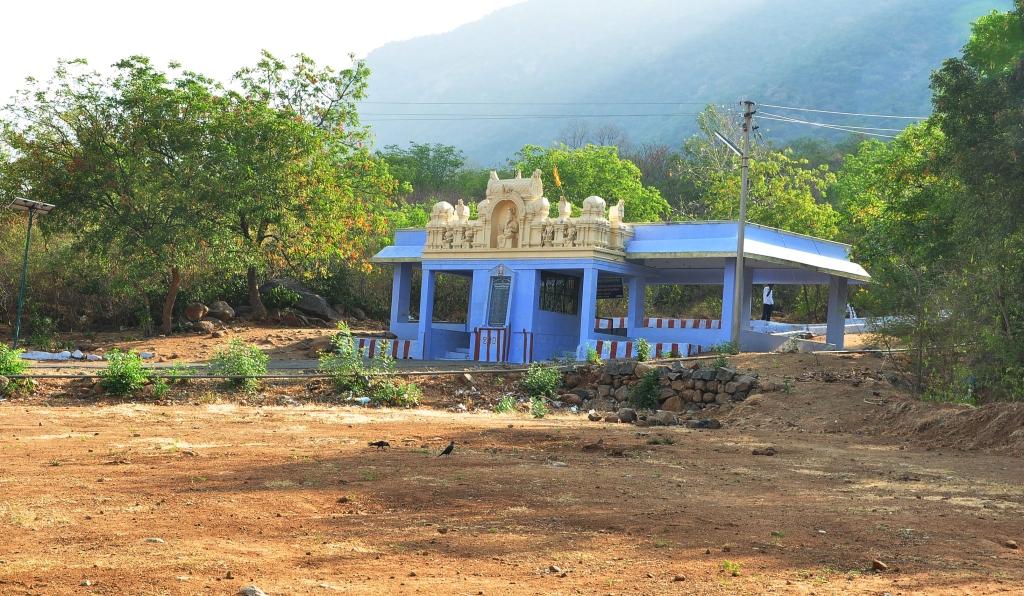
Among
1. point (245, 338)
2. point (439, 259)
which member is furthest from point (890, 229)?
point (245, 338)

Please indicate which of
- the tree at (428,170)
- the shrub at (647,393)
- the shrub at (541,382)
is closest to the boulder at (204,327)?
the shrub at (541,382)

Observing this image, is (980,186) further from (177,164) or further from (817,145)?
(817,145)

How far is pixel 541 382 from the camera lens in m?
21.8

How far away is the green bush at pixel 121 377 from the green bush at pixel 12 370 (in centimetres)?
117

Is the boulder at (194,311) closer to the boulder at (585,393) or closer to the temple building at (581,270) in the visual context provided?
the temple building at (581,270)

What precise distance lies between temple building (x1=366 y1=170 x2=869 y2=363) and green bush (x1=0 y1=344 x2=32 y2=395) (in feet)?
45.7

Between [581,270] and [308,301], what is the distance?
1247 centimetres

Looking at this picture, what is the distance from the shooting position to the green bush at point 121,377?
17.3 meters

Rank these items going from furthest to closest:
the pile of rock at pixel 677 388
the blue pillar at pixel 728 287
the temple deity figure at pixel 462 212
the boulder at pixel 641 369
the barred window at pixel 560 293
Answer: the temple deity figure at pixel 462 212
the barred window at pixel 560 293
the blue pillar at pixel 728 287
the boulder at pixel 641 369
the pile of rock at pixel 677 388

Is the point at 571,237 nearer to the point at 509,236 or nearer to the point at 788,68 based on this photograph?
the point at 509,236

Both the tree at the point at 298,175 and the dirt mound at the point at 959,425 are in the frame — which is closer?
the dirt mound at the point at 959,425

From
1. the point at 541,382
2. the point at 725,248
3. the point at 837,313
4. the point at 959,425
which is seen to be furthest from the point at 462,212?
the point at 959,425

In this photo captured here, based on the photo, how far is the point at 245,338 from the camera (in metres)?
31.4

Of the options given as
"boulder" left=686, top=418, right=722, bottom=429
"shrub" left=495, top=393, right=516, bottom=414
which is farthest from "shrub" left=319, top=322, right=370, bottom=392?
"boulder" left=686, top=418, right=722, bottom=429
